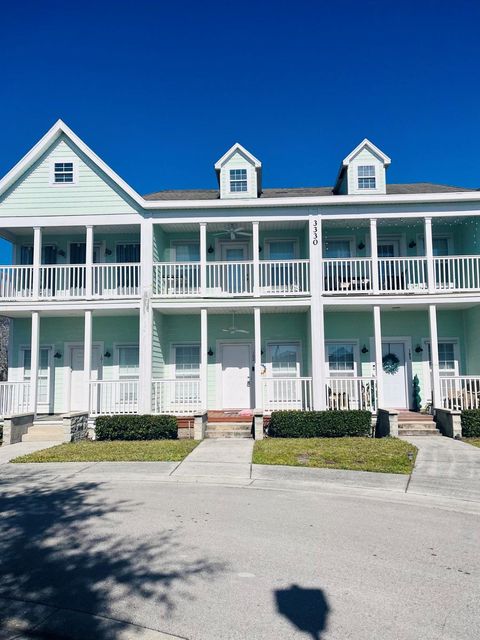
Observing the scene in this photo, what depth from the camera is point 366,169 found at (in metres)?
15.5

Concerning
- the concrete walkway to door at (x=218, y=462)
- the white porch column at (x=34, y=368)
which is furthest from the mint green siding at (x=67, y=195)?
the concrete walkway to door at (x=218, y=462)

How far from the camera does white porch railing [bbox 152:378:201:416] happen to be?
14.2 meters

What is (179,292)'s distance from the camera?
14852mm

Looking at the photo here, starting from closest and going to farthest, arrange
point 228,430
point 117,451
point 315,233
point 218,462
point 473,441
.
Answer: point 218,462
point 117,451
point 473,441
point 228,430
point 315,233

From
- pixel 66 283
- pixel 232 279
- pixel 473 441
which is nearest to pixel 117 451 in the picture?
pixel 232 279

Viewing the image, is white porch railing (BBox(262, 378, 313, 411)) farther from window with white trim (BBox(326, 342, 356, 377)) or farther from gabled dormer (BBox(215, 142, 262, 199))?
gabled dormer (BBox(215, 142, 262, 199))

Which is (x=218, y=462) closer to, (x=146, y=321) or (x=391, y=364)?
(x=146, y=321)

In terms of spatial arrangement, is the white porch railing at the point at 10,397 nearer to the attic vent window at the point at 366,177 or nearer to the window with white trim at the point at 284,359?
the window with white trim at the point at 284,359

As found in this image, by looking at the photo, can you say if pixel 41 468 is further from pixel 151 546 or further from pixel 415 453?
pixel 415 453

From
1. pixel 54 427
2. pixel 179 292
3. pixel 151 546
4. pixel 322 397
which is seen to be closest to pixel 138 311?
pixel 179 292

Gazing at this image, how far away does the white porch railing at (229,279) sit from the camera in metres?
14.8

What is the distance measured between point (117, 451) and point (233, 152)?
10155 millimetres

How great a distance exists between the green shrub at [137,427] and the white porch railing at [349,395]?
15.4ft

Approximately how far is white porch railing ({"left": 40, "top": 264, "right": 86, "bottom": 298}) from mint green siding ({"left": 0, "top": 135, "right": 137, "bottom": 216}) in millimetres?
1816
